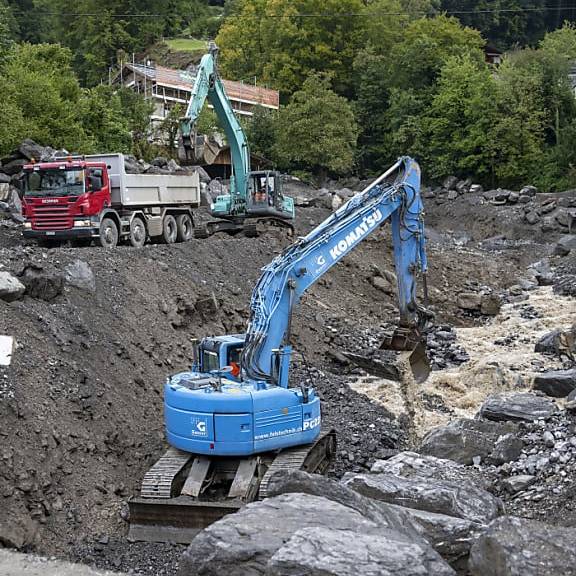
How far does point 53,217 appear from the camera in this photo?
1838cm

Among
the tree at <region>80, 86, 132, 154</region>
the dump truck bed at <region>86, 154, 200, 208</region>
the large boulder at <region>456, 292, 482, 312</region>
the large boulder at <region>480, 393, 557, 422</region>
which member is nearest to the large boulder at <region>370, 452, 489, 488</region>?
the large boulder at <region>480, 393, 557, 422</region>

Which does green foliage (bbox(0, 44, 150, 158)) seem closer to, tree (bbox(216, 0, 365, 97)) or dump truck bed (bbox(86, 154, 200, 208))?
dump truck bed (bbox(86, 154, 200, 208))

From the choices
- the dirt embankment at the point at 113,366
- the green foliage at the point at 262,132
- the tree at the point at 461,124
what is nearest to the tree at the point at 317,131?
the green foliage at the point at 262,132

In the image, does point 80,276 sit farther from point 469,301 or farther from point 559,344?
point 469,301

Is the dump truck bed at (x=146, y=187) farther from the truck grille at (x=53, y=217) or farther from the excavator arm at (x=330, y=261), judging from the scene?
the excavator arm at (x=330, y=261)

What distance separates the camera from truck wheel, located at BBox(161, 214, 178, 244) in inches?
846

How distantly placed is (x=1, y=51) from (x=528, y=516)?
3277 centimetres

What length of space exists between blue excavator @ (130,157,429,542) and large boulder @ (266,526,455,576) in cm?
396

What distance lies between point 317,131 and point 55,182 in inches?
1106

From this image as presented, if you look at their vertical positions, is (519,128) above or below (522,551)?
below

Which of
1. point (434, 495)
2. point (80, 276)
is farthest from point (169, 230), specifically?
point (434, 495)

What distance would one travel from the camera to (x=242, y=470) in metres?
9.83

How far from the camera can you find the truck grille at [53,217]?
60.0 feet

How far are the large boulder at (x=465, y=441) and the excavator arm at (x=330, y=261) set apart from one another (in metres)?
2.31
